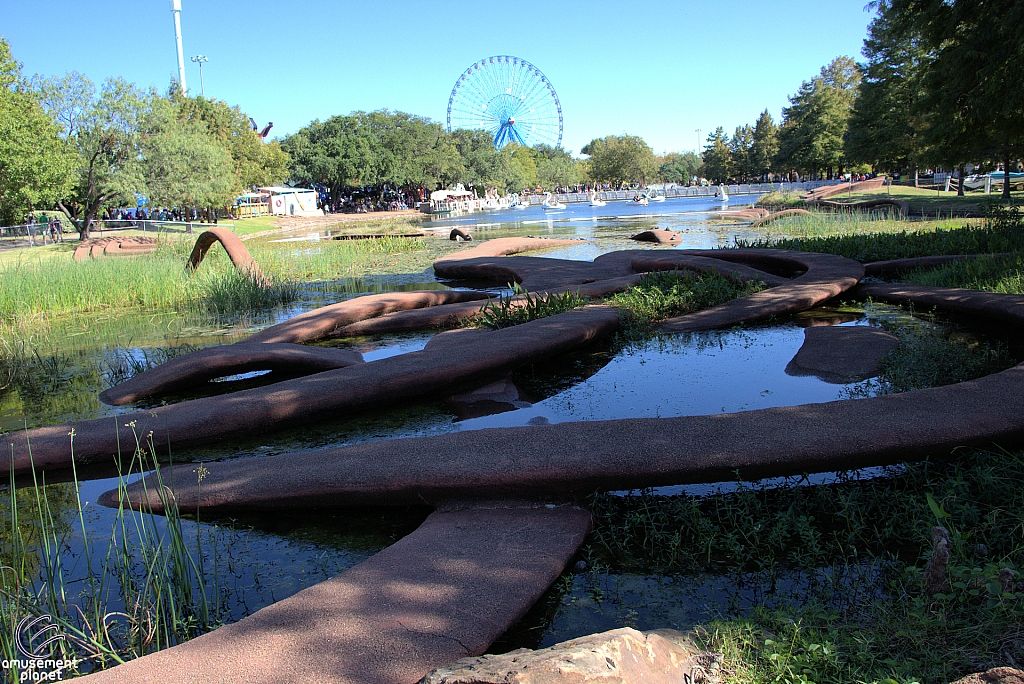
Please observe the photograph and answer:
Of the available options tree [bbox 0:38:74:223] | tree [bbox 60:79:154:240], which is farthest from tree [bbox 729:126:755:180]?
tree [bbox 0:38:74:223]

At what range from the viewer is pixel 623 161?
4136 inches

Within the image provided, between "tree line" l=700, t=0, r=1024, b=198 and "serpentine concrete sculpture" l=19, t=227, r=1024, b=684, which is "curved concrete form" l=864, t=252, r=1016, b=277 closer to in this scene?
"tree line" l=700, t=0, r=1024, b=198

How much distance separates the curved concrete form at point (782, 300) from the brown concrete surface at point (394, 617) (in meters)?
4.93

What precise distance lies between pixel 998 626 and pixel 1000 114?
1154cm

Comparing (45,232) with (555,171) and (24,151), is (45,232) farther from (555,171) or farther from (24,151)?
(555,171)

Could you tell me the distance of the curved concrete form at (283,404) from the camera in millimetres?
4852

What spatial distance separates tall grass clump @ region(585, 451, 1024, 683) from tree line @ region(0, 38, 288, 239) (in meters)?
26.2

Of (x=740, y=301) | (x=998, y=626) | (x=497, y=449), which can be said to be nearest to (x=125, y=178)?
(x=740, y=301)

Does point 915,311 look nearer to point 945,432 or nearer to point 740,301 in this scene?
point 740,301

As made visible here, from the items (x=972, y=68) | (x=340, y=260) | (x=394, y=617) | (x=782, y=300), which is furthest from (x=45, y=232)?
(x=394, y=617)

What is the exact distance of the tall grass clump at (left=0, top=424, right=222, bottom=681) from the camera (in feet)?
9.12

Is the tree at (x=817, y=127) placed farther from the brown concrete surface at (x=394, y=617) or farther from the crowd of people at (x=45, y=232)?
the brown concrete surface at (x=394, y=617)

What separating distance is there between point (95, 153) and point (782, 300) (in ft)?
106

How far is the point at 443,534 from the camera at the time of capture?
135 inches
